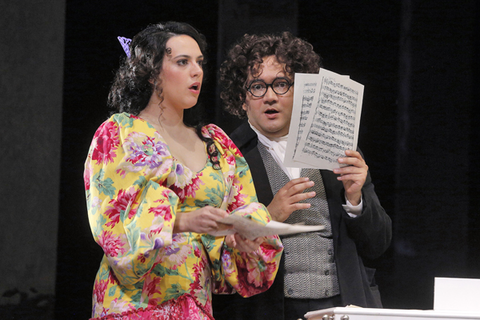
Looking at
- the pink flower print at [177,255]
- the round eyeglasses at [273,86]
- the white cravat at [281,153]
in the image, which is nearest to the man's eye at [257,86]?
the round eyeglasses at [273,86]

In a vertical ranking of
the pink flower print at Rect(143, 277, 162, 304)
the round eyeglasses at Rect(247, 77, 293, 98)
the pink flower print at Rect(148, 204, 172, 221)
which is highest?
the round eyeglasses at Rect(247, 77, 293, 98)

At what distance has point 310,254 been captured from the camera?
7.11ft

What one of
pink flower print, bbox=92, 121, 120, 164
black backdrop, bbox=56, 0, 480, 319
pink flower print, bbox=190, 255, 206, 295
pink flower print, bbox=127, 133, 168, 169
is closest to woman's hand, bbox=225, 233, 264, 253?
pink flower print, bbox=190, 255, 206, 295

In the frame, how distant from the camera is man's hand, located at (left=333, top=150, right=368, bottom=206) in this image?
7.06 ft

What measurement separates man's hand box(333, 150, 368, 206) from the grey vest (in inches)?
5.1

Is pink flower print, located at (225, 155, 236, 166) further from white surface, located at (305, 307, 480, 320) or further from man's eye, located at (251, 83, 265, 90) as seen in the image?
white surface, located at (305, 307, 480, 320)

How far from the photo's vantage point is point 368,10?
2922 millimetres

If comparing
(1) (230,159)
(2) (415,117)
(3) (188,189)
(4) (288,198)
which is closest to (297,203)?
(4) (288,198)

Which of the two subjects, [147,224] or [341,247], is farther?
[341,247]

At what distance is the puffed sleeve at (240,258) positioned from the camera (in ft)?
6.12

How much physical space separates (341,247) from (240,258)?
518mm

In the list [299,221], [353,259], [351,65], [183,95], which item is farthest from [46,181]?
[351,65]

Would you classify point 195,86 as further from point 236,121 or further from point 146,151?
point 236,121

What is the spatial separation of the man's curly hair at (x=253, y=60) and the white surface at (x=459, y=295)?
1085 millimetres
